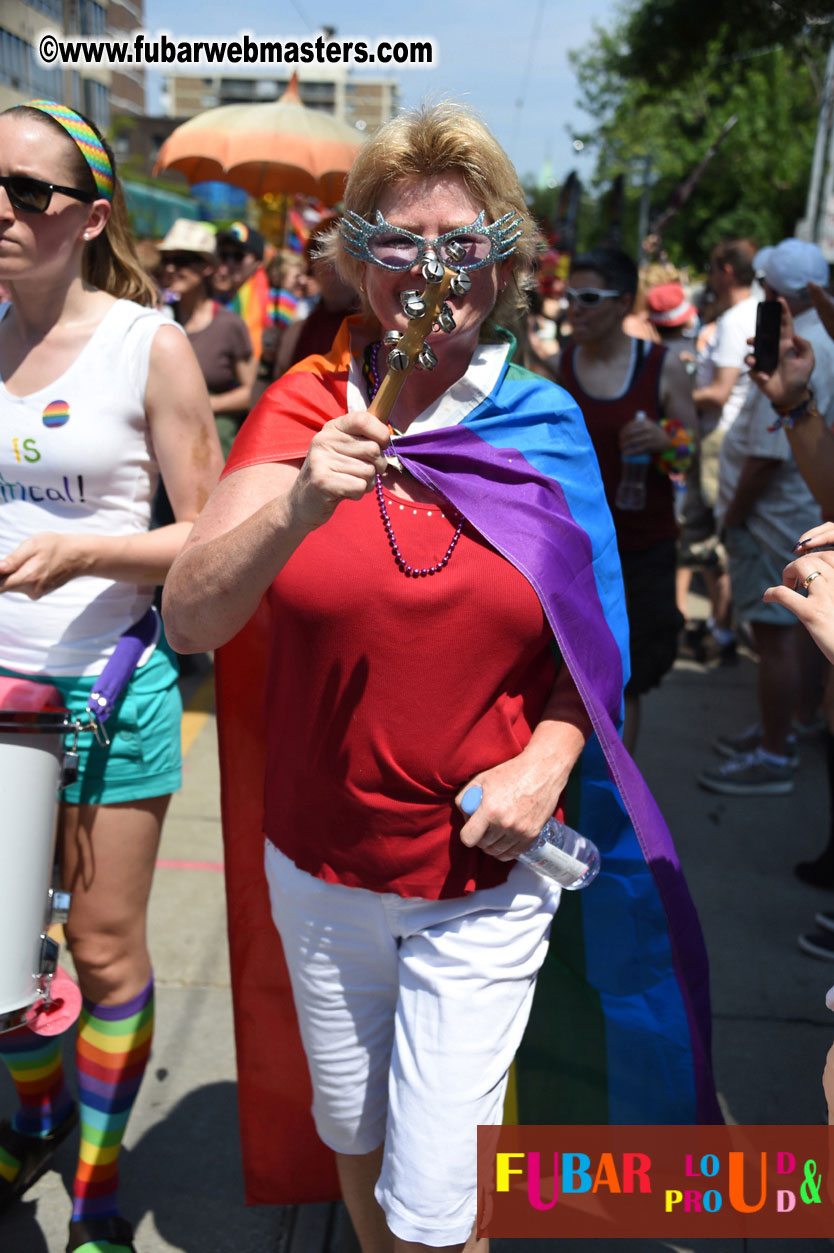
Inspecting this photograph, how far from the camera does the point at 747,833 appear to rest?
174 inches

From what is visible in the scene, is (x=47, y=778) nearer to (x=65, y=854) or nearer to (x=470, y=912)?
(x=65, y=854)

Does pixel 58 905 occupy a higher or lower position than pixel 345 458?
lower

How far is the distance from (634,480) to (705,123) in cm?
3300

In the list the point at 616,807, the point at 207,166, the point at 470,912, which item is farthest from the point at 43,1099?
the point at 207,166

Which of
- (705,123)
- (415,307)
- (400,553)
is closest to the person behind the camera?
(415,307)

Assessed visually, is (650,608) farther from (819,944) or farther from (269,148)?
(269,148)

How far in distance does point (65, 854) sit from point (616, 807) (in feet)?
3.46

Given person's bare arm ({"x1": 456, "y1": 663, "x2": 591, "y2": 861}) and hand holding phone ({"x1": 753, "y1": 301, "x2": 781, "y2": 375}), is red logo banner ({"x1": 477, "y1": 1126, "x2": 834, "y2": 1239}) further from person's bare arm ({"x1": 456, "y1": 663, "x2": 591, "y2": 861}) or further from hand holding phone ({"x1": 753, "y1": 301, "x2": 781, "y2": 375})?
hand holding phone ({"x1": 753, "y1": 301, "x2": 781, "y2": 375})

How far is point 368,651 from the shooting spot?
1.70m

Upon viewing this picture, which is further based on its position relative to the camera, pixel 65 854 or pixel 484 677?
pixel 65 854

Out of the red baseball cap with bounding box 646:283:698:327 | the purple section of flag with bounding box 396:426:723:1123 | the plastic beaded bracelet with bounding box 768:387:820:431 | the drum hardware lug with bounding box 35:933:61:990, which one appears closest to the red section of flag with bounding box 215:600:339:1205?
the drum hardware lug with bounding box 35:933:61:990

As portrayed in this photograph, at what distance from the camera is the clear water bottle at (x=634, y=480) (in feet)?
12.4

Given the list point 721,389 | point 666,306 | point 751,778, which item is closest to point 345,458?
point 751,778

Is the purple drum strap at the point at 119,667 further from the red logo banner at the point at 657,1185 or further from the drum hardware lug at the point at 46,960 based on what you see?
the red logo banner at the point at 657,1185
